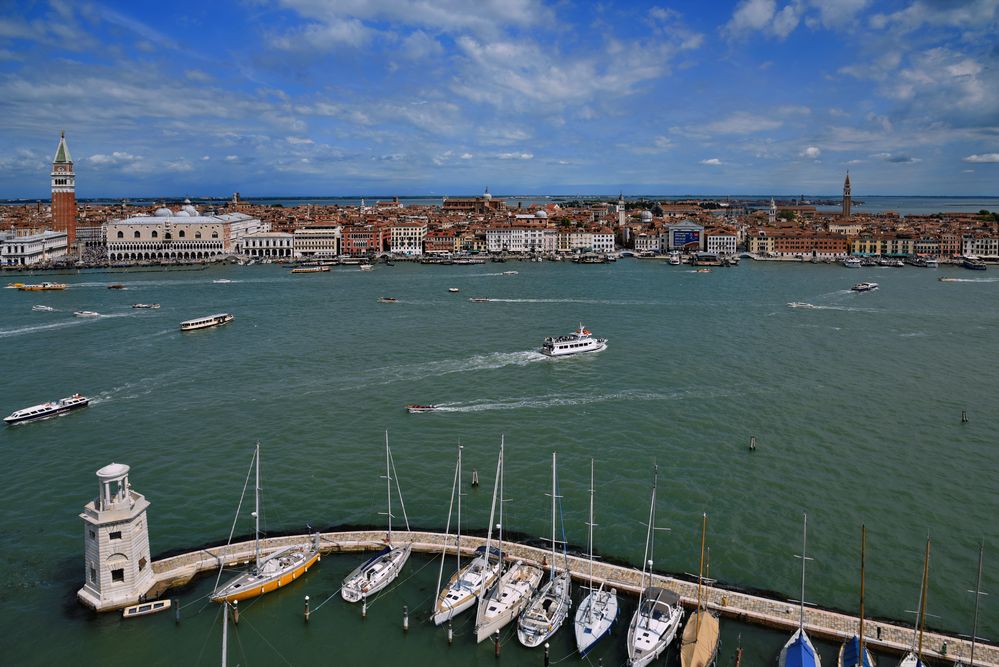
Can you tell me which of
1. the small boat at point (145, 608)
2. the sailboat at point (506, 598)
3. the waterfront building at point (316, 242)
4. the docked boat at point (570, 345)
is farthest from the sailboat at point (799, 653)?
the waterfront building at point (316, 242)

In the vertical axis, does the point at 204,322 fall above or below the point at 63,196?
below

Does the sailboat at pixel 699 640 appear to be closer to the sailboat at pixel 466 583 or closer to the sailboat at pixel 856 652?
the sailboat at pixel 856 652

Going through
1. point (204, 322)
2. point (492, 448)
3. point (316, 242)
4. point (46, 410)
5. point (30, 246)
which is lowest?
point (492, 448)

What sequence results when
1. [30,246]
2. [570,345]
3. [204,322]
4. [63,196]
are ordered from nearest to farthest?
[570,345]
[204,322]
[30,246]
[63,196]

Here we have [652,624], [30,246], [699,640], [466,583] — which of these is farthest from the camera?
[30,246]

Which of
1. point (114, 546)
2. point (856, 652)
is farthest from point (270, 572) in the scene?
point (856, 652)

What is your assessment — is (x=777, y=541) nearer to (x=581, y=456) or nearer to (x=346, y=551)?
(x=581, y=456)

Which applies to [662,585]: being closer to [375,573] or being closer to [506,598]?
[506,598]
